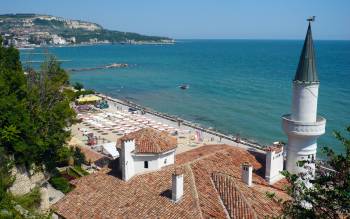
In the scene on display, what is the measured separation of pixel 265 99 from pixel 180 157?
62449 mm

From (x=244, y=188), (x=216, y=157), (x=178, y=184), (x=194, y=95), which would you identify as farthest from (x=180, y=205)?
(x=194, y=95)

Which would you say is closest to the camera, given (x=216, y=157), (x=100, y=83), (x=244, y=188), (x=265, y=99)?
(x=244, y=188)

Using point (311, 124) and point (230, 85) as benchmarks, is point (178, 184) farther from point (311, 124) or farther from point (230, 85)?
point (230, 85)

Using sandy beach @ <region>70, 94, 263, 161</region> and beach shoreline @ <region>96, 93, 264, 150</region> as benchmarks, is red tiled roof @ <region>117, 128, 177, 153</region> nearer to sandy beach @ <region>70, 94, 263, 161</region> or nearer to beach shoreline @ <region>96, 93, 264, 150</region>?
sandy beach @ <region>70, 94, 263, 161</region>

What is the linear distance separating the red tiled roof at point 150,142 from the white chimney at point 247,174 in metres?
4.04

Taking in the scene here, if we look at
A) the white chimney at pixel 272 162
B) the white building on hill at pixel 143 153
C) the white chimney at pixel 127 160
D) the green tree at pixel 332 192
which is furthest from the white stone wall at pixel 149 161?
the green tree at pixel 332 192

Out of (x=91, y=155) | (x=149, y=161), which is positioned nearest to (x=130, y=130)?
(x=91, y=155)

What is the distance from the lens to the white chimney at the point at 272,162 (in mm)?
18958

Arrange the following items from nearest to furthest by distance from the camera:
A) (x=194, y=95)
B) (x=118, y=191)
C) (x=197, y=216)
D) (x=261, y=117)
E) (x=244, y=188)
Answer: (x=197, y=216)
(x=244, y=188)
(x=118, y=191)
(x=261, y=117)
(x=194, y=95)

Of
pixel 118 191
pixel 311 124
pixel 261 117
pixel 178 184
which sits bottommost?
pixel 261 117

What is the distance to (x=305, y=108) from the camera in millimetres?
18578

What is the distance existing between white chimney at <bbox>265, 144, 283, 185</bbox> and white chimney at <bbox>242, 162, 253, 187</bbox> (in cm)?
151

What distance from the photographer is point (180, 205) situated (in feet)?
53.7

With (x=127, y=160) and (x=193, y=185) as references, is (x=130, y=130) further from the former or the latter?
(x=193, y=185)
